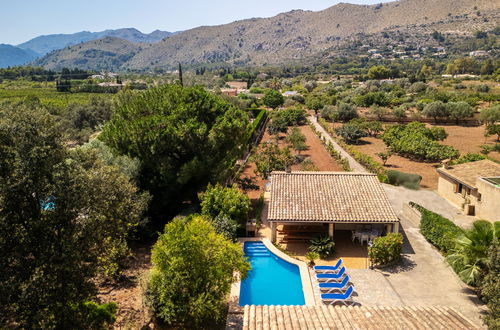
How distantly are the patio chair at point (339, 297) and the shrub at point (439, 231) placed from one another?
214 inches

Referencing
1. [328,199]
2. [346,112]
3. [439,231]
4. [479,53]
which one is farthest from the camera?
[479,53]

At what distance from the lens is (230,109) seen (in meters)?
22.0

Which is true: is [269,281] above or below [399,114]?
below

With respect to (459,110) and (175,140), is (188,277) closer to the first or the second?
(175,140)

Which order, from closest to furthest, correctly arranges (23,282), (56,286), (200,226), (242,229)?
(23,282) < (56,286) < (200,226) < (242,229)

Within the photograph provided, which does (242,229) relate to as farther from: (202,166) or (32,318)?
(32,318)

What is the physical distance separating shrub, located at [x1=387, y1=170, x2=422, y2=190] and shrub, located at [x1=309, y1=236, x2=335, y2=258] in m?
11.5

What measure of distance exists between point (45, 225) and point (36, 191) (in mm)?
880

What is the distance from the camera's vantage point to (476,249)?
455 inches

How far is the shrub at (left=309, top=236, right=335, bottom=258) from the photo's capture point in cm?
1561

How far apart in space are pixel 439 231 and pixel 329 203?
508cm

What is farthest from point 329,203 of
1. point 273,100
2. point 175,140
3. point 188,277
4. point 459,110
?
point 273,100

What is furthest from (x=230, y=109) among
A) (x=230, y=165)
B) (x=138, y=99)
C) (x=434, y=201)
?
(x=434, y=201)

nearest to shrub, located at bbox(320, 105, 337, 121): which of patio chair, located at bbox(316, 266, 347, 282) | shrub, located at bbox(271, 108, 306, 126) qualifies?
shrub, located at bbox(271, 108, 306, 126)
